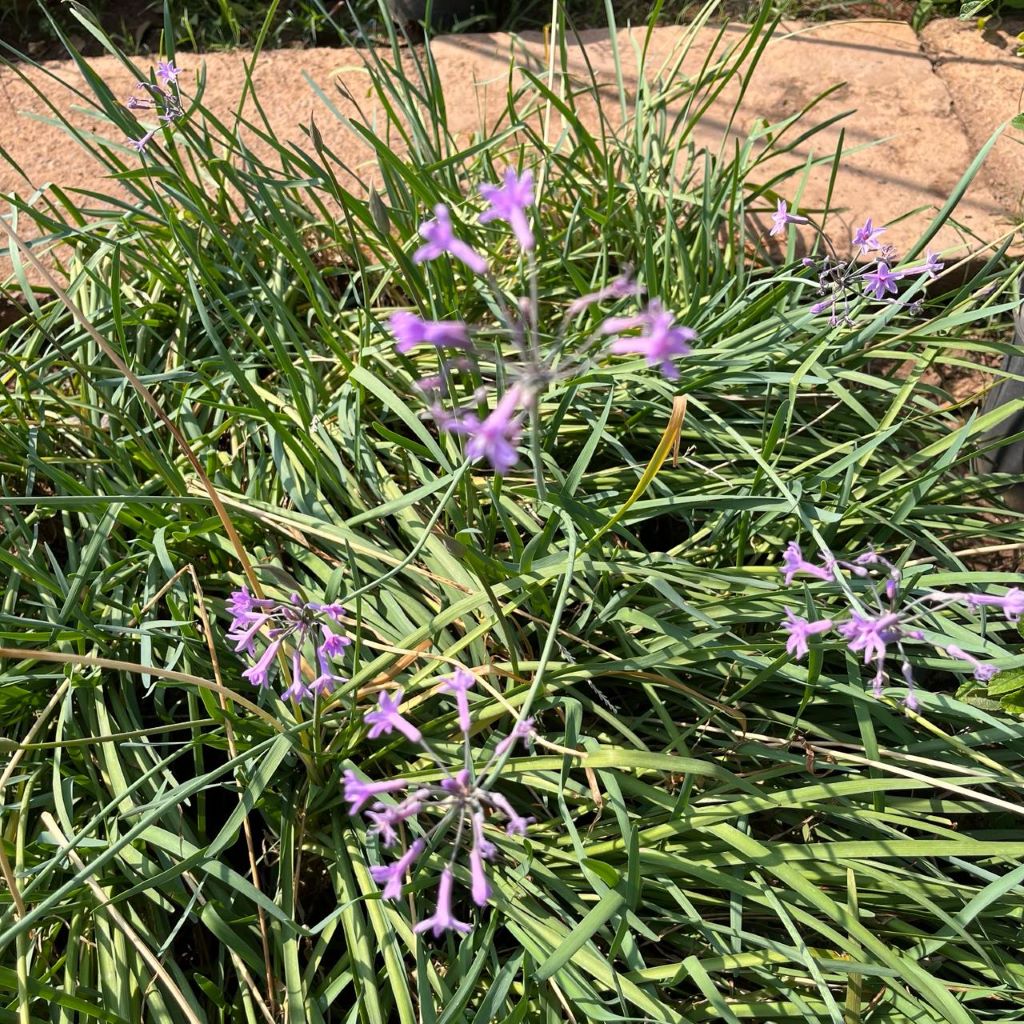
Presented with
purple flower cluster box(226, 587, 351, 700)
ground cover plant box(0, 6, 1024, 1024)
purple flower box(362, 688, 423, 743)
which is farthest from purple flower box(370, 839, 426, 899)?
purple flower cluster box(226, 587, 351, 700)

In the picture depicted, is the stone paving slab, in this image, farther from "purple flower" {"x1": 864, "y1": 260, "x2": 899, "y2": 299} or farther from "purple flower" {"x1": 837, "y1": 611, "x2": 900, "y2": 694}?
"purple flower" {"x1": 837, "y1": 611, "x2": 900, "y2": 694}

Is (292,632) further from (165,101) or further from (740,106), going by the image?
(740,106)

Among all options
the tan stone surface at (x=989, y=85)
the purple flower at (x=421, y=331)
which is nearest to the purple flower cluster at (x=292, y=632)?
the purple flower at (x=421, y=331)

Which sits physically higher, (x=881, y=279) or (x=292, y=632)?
(x=881, y=279)

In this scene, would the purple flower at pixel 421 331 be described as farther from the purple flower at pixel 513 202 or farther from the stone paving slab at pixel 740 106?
the stone paving slab at pixel 740 106

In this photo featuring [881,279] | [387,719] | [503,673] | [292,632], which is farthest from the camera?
[881,279]

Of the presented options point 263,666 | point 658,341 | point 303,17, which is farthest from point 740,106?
point 658,341
